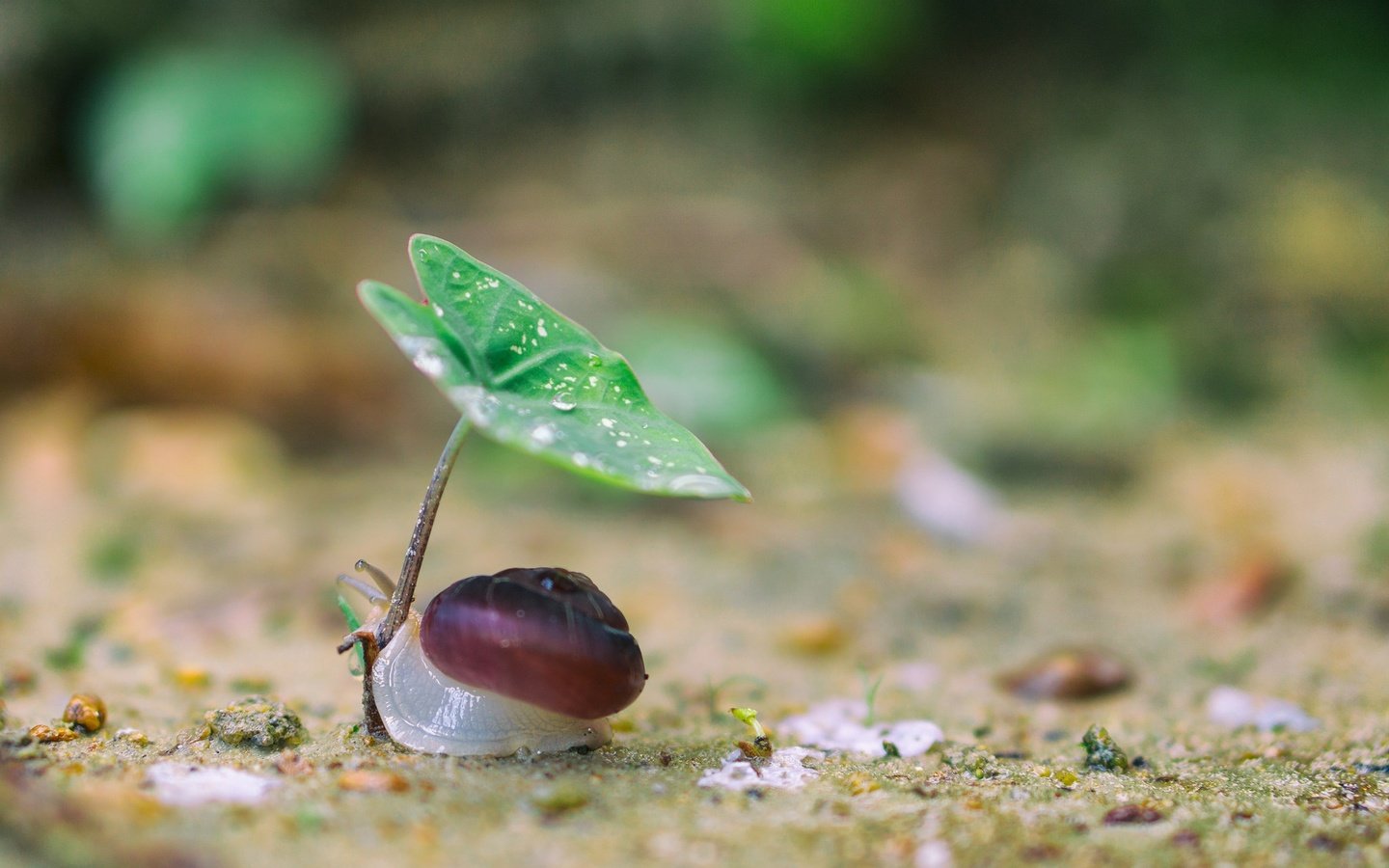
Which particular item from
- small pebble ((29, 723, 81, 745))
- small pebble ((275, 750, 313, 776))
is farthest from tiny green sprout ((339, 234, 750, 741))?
small pebble ((29, 723, 81, 745))

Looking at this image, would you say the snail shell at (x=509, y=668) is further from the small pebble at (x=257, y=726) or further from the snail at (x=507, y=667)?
the small pebble at (x=257, y=726)

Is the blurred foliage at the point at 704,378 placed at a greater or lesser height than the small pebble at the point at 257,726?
greater

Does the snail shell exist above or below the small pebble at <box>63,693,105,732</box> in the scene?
above

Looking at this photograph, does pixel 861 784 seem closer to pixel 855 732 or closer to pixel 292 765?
pixel 855 732

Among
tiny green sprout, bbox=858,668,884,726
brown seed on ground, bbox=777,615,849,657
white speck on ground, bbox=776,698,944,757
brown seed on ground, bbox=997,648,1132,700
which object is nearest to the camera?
white speck on ground, bbox=776,698,944,757

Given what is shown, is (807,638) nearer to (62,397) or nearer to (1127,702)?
(1127,702)

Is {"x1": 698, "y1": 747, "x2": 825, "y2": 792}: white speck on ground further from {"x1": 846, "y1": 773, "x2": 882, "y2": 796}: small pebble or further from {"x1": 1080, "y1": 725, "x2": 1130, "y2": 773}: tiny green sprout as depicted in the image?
{"x1": 1080, "y1": 725, "x2": 1130, "y2": 773}: tiny green sprout

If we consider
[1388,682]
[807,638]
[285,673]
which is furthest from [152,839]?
[1388,682]

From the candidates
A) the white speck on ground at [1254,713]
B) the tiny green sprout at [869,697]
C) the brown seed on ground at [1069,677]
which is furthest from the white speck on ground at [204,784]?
the white speck on ground at [1254,713]
